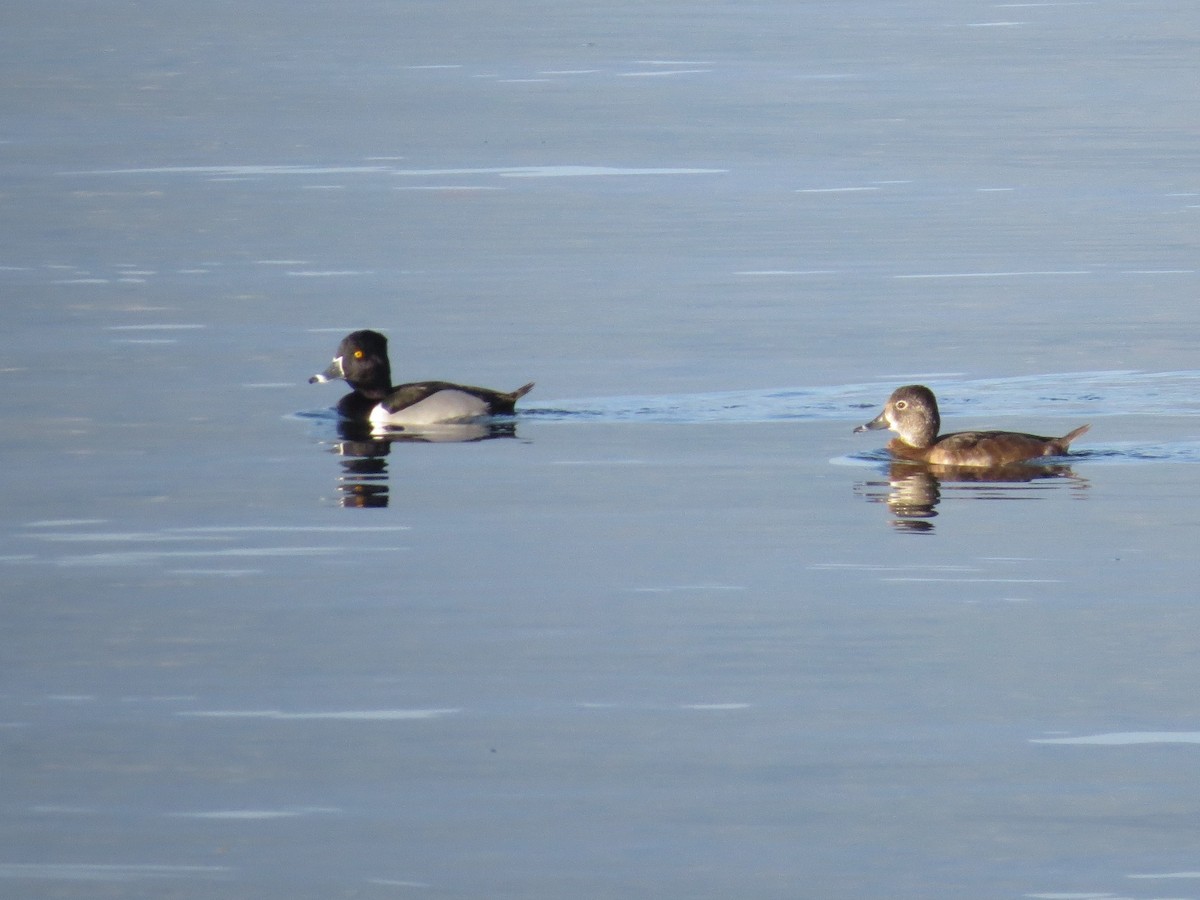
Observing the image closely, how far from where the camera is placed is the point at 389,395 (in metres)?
16.4

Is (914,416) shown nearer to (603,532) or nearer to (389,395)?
(603,532)

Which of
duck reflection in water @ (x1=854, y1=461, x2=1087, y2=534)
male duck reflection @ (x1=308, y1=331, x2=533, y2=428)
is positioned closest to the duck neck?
duck reflection in water @ (x1=854, y1=461, x2=1087, y2=534)

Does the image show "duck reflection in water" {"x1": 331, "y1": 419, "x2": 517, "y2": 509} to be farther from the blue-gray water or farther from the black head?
the black head

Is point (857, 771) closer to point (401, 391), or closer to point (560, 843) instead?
point (560, 843)

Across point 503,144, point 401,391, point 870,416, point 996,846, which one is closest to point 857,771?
point 996,846

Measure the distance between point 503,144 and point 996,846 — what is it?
24373 millimetres

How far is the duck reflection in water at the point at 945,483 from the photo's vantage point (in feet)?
41.6

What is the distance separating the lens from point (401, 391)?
1620 centimetres

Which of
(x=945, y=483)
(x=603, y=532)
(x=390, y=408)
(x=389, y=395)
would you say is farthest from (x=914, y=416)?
(x=389, y=395)

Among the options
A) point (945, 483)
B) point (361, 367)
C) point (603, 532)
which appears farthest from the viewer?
point (361, 367)

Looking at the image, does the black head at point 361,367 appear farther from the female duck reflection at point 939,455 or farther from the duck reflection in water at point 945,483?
the duck reflection in water at point 945,483

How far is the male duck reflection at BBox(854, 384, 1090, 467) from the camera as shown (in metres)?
13.6

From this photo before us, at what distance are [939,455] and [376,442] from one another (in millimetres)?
3396

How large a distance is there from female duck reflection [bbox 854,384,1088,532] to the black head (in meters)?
3.55
